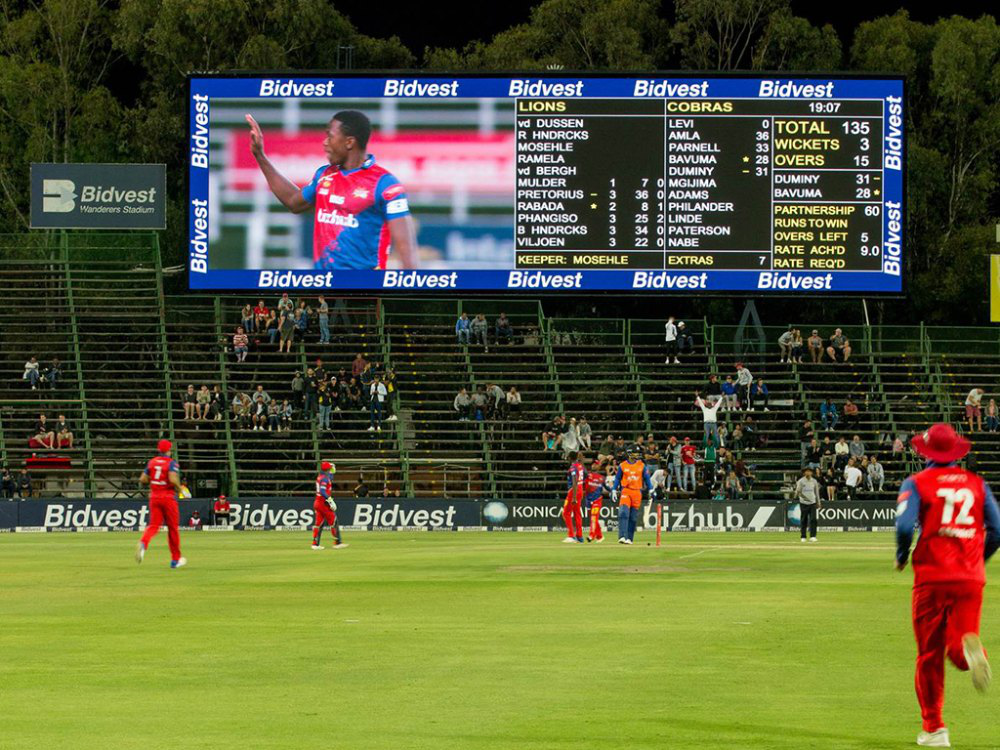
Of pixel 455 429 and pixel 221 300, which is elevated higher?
pixel 221 300

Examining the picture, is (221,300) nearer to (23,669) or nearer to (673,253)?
(673,253)

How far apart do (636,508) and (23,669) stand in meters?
23.1

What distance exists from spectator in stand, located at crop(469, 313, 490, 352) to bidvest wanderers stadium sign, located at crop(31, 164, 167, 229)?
1171 cm

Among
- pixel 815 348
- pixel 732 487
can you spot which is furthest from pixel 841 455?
pixel 815 348

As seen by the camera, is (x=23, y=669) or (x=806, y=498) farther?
(x=806, y=498)

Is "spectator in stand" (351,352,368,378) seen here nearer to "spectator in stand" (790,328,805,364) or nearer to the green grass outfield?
"spectator in stand" (790,328,805,364)

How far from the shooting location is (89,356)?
56906 millimetres

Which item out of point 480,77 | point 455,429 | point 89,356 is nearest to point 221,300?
point 89,356

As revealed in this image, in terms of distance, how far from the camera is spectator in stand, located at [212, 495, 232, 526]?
4809cm

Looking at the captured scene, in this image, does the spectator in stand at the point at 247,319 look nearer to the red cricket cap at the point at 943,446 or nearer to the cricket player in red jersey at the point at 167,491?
the cricket player in red jersey at the point at 167,491

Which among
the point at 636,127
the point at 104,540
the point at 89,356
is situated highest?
the point at 636,127

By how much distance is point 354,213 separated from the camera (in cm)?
4847

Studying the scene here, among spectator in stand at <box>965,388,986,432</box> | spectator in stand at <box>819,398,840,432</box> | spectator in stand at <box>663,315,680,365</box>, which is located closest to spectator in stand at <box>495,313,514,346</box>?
spectator in stand at <box>663,315,680,365</box>

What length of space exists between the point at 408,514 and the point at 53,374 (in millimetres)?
12785
